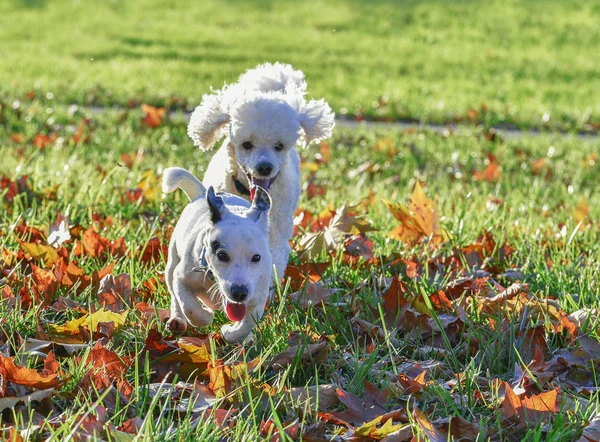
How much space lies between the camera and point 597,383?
3.04 metres

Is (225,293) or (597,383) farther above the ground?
(225,293)

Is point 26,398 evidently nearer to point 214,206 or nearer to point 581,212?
point 214,206

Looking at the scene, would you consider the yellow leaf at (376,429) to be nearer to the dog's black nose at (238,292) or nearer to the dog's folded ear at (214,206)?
the dog's black nose at (238,292)

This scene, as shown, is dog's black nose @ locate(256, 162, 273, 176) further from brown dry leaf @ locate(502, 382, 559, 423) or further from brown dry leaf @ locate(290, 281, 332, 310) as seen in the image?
brown dry leaf @ locate(502, 382, 559, 423)

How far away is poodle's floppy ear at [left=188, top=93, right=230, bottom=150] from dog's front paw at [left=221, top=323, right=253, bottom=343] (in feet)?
5.30

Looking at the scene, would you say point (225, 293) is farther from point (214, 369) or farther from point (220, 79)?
point (220, 79)

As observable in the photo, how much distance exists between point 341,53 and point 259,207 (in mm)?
14266

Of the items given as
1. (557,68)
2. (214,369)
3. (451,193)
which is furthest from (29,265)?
(557,68)

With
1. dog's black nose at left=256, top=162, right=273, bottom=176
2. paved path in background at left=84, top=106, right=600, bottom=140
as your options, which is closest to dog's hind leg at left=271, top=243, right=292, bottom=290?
dog's black nose at left=256, top=162, right=273, bottom=176

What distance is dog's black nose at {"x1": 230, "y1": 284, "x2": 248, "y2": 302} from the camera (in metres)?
2.90

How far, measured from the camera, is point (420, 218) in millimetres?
4711

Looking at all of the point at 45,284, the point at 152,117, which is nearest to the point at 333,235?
the point at 45,284

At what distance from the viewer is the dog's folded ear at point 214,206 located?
3043mm

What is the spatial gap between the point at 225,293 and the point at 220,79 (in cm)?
1024
